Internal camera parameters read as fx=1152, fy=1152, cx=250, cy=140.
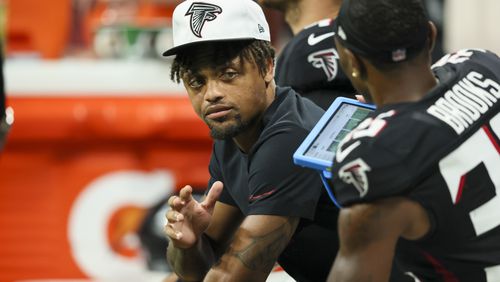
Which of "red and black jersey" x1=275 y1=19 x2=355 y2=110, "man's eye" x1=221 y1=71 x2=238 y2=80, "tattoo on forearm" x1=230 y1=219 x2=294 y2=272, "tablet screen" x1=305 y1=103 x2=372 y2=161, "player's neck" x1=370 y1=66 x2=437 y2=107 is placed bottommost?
"tattoo on forearm" x1=230 y1=219 x2=294 y2=272

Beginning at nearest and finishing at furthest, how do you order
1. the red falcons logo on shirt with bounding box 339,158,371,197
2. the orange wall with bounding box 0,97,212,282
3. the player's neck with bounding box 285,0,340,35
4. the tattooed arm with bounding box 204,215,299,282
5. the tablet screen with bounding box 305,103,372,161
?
the red falcons logo on shirt with bounding box 339,158,371,197
the tablet screen with bounding box 305,103,372,161
the tattooed arm with bounding box 204,215,299,282
the player's neck with bounding box 285,0,340,35
the orange wall with bounding box 0,97,212,282

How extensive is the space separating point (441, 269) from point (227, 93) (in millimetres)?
803

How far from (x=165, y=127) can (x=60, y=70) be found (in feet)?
2.41

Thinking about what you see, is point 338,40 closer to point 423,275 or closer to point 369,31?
point 369,31

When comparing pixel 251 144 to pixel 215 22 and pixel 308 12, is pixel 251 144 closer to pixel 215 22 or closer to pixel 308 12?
pixel 215 22

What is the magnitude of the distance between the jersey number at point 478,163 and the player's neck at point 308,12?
5.12 feet

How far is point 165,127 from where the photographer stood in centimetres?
648

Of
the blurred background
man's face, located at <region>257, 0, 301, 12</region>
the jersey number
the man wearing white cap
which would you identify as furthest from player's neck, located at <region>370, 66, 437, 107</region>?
the blurred background

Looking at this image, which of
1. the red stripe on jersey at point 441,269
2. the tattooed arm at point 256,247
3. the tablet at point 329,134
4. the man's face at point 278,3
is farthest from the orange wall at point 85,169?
the red stripe on jersey at point 441,269

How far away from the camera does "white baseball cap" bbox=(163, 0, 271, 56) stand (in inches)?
125

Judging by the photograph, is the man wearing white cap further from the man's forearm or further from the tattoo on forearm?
the man's forearm

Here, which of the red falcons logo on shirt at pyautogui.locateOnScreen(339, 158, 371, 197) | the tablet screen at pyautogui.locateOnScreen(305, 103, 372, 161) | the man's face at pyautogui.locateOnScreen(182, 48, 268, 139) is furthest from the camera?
the man's face at pyautogui.locateOnScreen(182, 48, 268, 139)

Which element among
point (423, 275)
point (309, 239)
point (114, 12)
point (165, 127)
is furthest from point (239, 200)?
point (114, 12)

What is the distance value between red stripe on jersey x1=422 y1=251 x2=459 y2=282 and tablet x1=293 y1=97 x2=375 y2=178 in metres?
0.31
